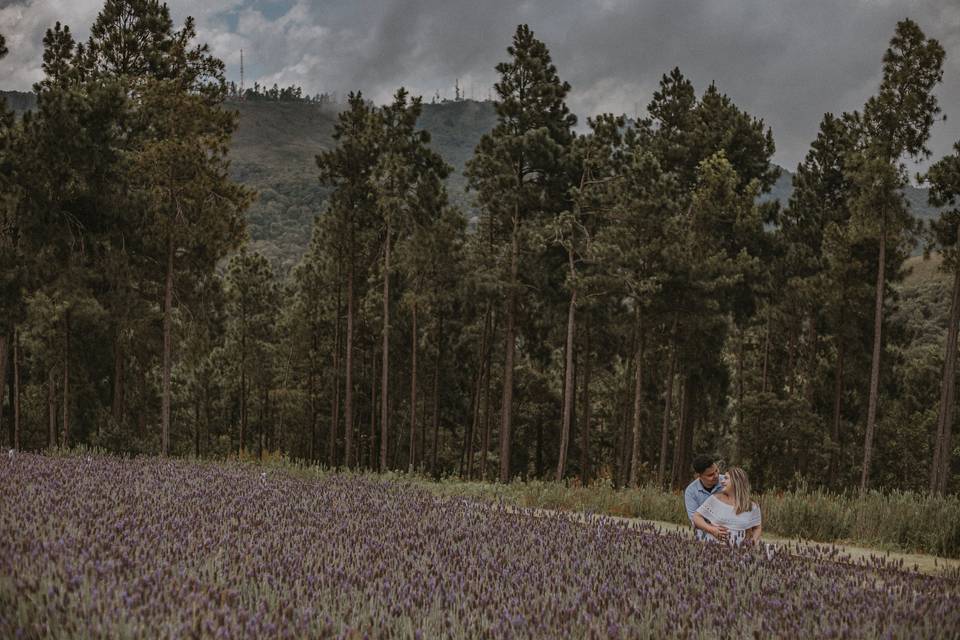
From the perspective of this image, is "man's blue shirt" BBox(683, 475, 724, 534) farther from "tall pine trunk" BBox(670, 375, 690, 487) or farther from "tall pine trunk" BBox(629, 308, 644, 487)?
"tall pine trunk" BBox(670, 375, 690, 487)

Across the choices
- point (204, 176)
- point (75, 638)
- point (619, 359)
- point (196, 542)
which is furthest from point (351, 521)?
point (619, 359)

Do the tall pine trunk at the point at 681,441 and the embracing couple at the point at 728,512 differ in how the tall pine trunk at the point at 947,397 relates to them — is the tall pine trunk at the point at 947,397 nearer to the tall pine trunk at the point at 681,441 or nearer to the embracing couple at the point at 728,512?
the tall pine trunk at the point at 681,441

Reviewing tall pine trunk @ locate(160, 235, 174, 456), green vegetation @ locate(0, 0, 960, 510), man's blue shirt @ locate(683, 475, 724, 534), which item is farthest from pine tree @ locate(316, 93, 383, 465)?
man's blue shirt @ locate(683, 475, 724, 534)

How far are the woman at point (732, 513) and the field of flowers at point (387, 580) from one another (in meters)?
0.47

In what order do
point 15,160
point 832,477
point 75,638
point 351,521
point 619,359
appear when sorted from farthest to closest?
point 619,359
point 832,477
point 15,160
point 351,521
point 75,638

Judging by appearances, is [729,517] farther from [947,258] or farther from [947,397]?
[947,258]

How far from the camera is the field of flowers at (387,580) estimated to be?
4051mm

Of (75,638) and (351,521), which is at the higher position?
(75,638)

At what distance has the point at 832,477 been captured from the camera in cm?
3569

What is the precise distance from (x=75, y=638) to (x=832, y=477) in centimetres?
3694

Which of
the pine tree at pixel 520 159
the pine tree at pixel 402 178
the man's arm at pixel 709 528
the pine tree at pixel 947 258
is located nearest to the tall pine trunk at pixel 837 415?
the pine tree at pixel 947 258

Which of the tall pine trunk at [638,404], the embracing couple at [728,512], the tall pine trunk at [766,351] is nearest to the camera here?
the embracing couple at [728,512]

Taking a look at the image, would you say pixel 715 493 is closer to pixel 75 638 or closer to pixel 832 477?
pixel 75 638

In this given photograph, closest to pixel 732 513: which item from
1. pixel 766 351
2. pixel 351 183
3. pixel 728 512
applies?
pixel 728 512
